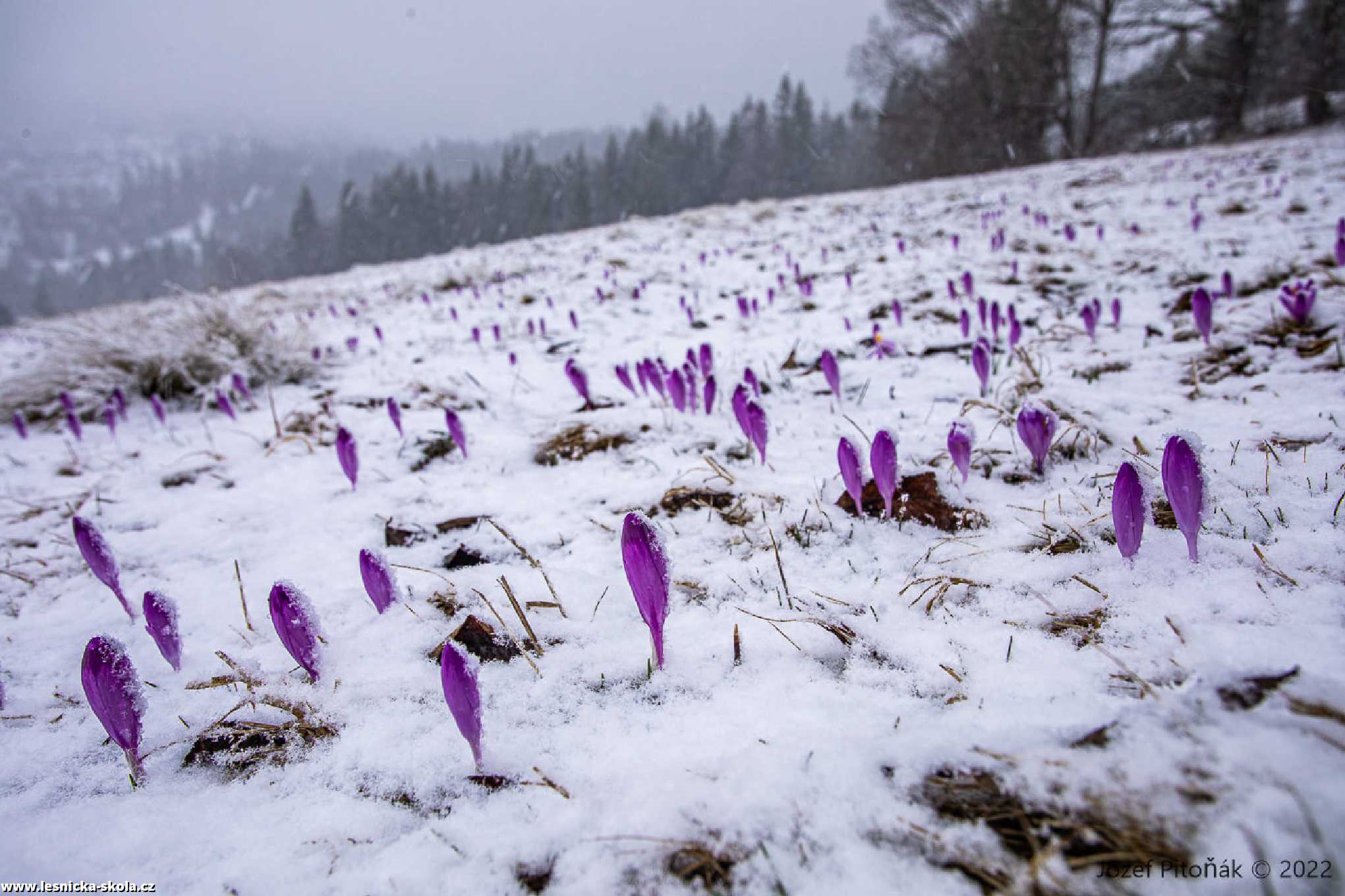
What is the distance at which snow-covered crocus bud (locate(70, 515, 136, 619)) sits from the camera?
5.00ft

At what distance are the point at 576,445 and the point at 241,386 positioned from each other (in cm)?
237

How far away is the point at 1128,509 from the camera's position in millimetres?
1214

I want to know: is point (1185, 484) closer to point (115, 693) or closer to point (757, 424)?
point (757, 424)

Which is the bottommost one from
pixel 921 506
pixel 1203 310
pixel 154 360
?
pixel 921 506

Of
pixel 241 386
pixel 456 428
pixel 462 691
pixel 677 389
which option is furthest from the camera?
pixel 241 386

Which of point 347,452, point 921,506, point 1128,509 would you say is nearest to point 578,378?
point 347,452

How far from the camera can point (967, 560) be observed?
54.9 inches

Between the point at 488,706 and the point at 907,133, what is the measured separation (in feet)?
96.3

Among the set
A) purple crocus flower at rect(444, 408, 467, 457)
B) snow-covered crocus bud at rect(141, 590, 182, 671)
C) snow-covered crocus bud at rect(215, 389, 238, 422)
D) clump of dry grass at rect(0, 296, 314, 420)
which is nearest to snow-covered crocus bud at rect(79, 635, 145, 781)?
snow-covered crocus bud at rect(141, 590, 182, 671)

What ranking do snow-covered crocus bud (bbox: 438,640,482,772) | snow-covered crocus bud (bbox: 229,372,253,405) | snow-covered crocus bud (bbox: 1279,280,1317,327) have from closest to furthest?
snow-covered crocus bud (bbox: 438,640,482,772) < snow-covered crocus bud (bbox: 1279,280,1317,327) < snow-covered crocus bud (bbox: 229,372,253,405)

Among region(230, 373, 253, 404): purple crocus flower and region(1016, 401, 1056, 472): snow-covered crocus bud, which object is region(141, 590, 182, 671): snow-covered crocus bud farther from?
region(230, 373, 253, 404): purple crocus flower

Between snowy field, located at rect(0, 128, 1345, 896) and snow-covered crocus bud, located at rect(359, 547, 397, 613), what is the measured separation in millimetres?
37

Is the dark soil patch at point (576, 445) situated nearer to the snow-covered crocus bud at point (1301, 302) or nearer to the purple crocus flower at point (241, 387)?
the purple crocus flower at point (241, 387)

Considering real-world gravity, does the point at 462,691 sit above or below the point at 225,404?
below
